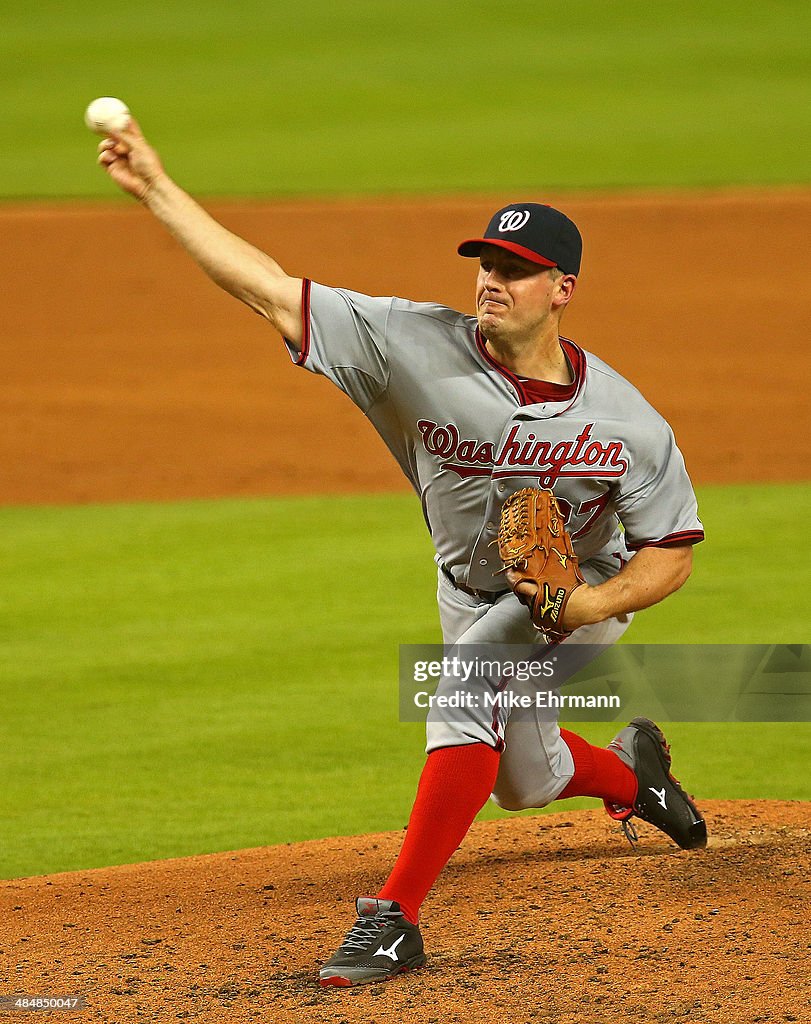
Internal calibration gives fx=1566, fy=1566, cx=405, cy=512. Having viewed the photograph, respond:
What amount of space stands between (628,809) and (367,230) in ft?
37.0

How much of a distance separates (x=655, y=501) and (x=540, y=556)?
37 centimetres

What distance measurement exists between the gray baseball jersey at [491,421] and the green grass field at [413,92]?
13451 mm

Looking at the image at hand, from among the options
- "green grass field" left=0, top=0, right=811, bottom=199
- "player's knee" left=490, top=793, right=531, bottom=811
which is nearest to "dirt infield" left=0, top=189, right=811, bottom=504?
"green grass field" left=0, top=0, right=811, bottom=199

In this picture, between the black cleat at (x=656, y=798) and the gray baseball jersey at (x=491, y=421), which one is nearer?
the gray baseball jersey at (x=491, y=421)

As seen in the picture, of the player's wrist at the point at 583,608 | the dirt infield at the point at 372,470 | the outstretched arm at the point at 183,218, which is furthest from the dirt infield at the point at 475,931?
the outstretched arm at the point at 183,218

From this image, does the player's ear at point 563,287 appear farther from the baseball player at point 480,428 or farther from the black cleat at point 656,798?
the black cleat at point 656,798

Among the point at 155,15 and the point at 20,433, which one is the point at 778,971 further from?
the point at 155,15

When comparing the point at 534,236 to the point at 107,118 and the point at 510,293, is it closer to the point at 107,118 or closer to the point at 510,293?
the point at 510,293

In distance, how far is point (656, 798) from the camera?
4188 millimetres

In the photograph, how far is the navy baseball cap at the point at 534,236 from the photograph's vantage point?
3.54m

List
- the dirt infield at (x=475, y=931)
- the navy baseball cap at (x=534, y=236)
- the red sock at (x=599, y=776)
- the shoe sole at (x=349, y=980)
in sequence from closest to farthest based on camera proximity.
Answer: the dirt infield at (x=475, y=931) → the shoe sole at (x=349, y=980) → the navy baseball cap at (x=534, y=236) → the red sock at (x=599, y=776)

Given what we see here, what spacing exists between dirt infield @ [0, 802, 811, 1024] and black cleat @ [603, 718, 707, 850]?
0.07m

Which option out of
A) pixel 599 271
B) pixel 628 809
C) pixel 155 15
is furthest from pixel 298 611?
pixel 155 15

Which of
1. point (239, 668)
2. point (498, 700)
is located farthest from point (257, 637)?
point (498, 700)
